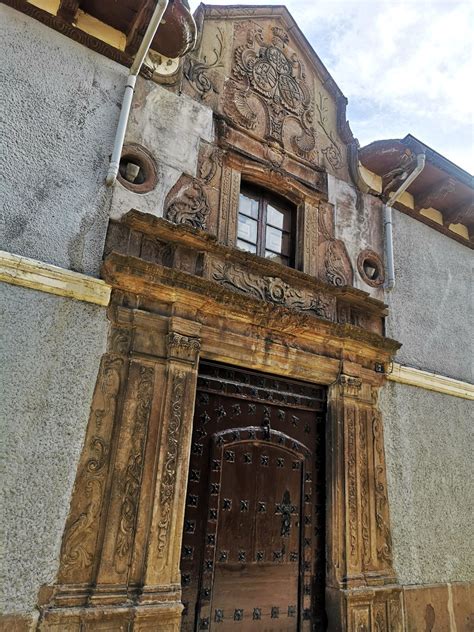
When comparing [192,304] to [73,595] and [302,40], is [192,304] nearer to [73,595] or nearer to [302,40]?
[73,595]

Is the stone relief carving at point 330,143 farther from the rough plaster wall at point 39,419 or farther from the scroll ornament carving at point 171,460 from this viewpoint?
the rough plaster wall at point 39,419

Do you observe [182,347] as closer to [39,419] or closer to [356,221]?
[39,419]

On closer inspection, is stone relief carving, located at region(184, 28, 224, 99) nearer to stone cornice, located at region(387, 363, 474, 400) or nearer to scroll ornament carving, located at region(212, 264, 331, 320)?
scroll ornament carving, located at region(212, 264, 331, 320)

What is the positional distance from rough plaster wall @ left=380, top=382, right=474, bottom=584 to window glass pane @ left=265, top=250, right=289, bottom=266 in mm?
1768

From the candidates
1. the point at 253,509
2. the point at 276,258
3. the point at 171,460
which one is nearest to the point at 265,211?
the point at 276,258

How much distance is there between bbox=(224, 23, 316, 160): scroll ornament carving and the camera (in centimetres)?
Answer: 559

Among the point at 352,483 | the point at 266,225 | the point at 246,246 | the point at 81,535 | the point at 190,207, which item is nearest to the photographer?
the point at 81,535

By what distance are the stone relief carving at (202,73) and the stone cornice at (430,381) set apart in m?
3.59

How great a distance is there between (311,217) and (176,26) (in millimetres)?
2340

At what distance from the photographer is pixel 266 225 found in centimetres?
548

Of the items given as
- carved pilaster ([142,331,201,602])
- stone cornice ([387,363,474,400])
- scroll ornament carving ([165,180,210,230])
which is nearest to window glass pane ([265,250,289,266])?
scroll ornament carving ([165,180,210,230])

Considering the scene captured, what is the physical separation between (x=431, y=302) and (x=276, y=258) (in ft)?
7.77

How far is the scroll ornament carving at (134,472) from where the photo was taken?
358 centimetres

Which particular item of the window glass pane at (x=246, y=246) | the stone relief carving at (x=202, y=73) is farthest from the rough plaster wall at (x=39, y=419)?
the stone relief carving at (x=202, y=73)
